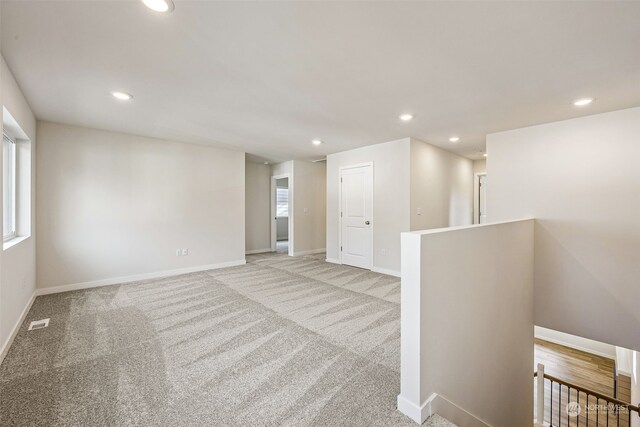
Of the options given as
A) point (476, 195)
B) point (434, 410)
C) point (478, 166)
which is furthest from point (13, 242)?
point (478, 166)

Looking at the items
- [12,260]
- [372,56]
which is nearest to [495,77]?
[372,56]

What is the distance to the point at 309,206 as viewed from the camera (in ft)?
23.5

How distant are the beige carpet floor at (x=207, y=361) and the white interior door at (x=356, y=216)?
5.55 ft

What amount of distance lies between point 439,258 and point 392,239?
330 centimetres

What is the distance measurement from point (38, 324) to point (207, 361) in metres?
2.21

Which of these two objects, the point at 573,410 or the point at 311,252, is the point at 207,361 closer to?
the point at 311,252

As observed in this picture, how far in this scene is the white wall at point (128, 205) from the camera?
3.84 m

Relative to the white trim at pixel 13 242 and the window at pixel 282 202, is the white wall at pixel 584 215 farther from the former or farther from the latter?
the window at pixel 282 202

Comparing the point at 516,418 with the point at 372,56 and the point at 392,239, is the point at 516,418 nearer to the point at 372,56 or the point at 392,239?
the point at 392,239

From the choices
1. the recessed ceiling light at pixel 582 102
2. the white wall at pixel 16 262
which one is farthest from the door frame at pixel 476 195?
the white wall at pixel 16 262

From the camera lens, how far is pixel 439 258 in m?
1.75

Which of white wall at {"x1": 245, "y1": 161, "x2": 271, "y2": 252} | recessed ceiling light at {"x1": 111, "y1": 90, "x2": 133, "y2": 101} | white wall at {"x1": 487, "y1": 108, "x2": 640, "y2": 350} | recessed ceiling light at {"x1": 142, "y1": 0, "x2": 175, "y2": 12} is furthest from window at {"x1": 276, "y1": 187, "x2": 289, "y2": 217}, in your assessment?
recessed ceiling light at {"x1": 142, "y1": 0, "x2": 175, "y2": 12}

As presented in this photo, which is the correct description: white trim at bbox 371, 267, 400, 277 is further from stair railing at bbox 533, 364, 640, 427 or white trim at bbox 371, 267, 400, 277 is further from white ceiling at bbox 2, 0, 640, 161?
white ceiling at bbox 2, 0, 640, 161

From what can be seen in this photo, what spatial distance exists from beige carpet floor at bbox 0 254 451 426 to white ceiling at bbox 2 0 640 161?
2.47 meters
